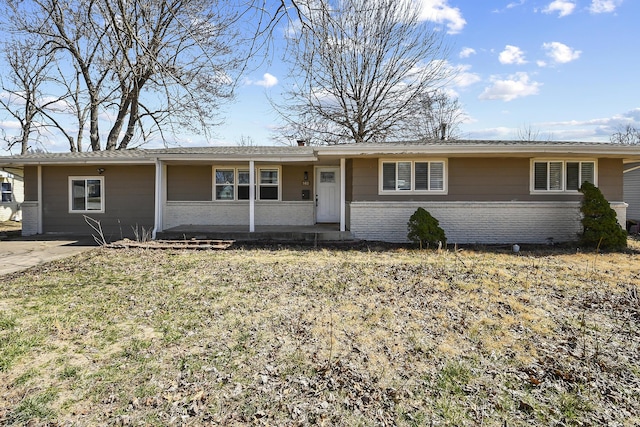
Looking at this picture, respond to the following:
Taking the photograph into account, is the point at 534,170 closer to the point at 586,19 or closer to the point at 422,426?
the point at 586,19

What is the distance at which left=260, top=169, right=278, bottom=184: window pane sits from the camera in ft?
43.2

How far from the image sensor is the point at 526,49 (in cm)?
1123

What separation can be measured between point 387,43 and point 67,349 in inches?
758

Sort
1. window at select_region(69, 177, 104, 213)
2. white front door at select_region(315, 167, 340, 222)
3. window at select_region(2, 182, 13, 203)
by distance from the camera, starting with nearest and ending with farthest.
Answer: window at select_region(69, 177, 104, 213) → white front door at select_region(315, 167, 340, 222) → window at select_region(2, 182, 13, 203)

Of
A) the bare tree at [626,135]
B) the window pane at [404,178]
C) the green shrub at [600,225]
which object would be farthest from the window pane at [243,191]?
the bare tree at [626,135]

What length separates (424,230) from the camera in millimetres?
9938

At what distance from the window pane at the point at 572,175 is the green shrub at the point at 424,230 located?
4.19 m

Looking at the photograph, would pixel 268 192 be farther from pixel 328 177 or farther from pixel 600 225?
pixel 600 225

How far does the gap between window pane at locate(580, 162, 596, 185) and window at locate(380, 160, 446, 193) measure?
161 inches

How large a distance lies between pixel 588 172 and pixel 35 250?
1537 centimetres

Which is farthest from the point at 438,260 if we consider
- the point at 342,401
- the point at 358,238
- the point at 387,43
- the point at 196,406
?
the point at 387,43

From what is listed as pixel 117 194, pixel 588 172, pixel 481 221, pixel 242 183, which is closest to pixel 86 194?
pixel 117 194

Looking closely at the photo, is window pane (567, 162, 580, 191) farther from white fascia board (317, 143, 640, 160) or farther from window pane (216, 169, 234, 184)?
window pane (216, 169, 234, 184)

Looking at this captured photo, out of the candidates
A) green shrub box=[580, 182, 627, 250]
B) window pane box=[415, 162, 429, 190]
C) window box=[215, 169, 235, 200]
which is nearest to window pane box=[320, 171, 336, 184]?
window box=[215, 169, 235, 200]
